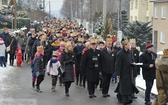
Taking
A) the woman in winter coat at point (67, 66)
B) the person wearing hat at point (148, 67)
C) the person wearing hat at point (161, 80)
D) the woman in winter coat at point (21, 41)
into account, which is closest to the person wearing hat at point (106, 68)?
the woman in winter coat at point (67, 66)

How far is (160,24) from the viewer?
1746 inches

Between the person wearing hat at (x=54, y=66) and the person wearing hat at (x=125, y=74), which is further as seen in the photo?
the person wearing hat at (x=54, y=66)

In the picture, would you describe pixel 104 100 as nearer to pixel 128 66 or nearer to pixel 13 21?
pixel 128 66

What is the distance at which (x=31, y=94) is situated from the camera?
12477mm

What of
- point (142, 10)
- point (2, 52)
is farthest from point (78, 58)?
point (142, 10)

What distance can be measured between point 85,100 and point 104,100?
0.55 metres

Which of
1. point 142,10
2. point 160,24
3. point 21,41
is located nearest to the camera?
point 21,41

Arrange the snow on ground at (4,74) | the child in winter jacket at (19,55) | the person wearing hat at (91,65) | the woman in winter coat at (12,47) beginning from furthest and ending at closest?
the child in winter jacket at (19,55), the woman in winter coat at (12,47), the snow on ground at (4,74), the person wearing hat at (91,65)

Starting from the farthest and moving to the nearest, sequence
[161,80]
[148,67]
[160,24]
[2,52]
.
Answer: [160,24]
[2,52]
[148,67]
[161,80]

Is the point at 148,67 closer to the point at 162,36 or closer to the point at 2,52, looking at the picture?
the point at 2,52

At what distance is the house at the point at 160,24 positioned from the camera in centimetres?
4284

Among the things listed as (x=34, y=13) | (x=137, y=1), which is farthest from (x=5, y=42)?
(x=34, y=13)

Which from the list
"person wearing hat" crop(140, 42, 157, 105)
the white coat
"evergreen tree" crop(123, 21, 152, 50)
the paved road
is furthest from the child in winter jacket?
"evergreen tree" crop(123, 21, 152, 50)

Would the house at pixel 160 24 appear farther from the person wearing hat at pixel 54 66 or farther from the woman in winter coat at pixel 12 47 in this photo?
the person wearing hat at pixel 54 66
